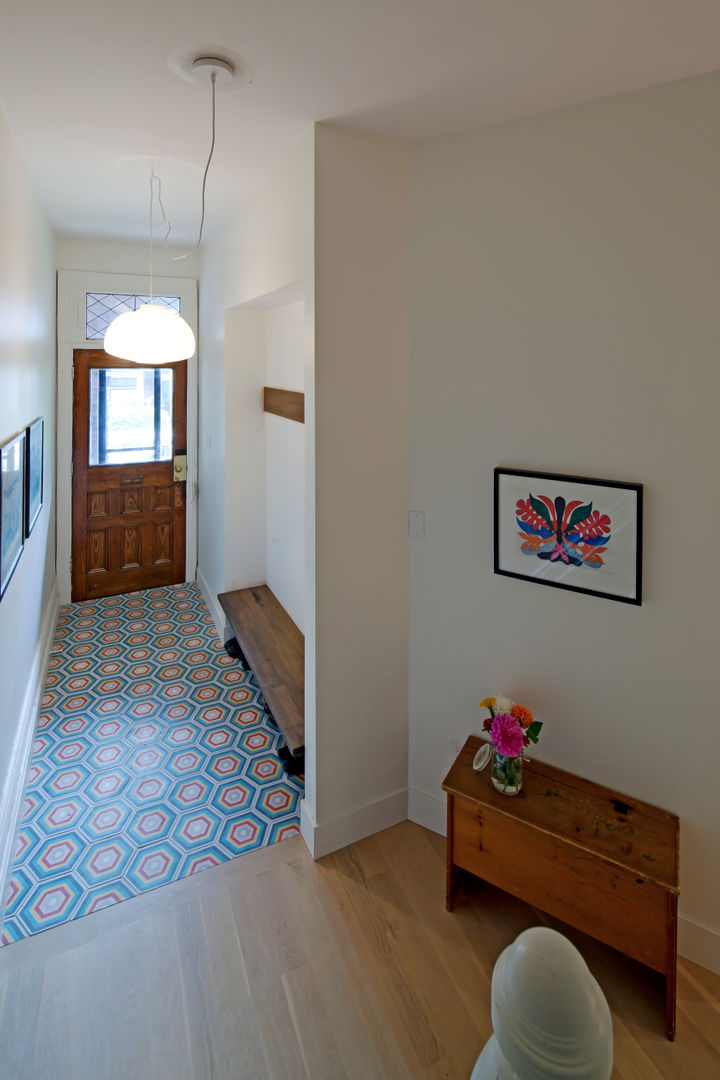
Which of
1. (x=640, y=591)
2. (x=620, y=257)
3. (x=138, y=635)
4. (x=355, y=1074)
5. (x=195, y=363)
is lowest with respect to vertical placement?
(x=355, y=1074)

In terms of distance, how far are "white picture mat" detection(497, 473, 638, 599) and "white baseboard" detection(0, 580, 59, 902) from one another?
2.08 metres

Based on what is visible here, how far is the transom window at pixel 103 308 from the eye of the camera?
4500 millimetres

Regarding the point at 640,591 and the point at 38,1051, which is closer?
the point at 38,1051

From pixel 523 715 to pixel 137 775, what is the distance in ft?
6.14

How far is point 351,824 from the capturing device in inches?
97.7

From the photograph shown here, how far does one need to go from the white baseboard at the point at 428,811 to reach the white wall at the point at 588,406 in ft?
1.11

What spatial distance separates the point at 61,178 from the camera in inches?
115

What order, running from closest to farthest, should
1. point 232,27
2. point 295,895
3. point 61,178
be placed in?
point 232,27
point 295,895
point 61,178

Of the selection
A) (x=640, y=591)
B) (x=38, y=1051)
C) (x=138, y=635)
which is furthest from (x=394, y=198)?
(x=138, y=635)

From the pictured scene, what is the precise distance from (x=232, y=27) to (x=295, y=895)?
2661mm

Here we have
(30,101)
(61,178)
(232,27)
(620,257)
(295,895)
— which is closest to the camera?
(232,27)

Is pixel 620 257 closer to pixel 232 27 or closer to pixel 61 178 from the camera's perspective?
pixel 232 27

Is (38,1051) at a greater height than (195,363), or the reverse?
(195,363)

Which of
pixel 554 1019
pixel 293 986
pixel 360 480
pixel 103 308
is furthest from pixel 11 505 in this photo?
pixel 103 308
